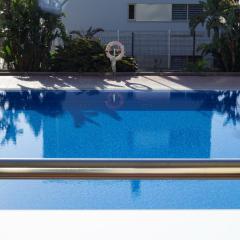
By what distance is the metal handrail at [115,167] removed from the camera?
169 centimetres

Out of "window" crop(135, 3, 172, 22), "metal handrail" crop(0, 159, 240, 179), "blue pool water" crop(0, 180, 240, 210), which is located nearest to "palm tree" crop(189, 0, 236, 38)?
"window" crop(135, 3, 172, 22)

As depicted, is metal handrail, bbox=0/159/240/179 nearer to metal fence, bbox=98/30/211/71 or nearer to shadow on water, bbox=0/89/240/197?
shadow on water, bbox=0/89/240/197

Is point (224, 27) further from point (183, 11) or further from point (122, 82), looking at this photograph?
point (183, 11)

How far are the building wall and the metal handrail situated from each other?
60.9 feet

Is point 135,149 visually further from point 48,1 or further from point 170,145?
point 48,1

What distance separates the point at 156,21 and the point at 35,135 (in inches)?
460

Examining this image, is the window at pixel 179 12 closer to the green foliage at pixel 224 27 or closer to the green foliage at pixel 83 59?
the green foliage at pixel 224 27

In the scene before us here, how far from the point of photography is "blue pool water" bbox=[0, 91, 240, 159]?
846 centimetres

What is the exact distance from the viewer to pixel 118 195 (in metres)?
5.91

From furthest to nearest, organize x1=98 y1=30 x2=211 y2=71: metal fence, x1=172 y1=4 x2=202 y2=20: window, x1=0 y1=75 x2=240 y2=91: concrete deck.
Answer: x1=172 y1=4 x2=202 y2=20: window
x1=98 y1=30 x2=211 y2=71: metal fence
x1=0 y1=75 x2=240 y2=91: concrete deck

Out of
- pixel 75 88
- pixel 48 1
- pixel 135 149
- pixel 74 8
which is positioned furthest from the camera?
pixel 74 8

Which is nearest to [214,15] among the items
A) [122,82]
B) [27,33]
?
[122,82]

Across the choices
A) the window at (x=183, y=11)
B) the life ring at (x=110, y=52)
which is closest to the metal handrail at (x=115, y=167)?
the life ring at (x=110, y=52)
